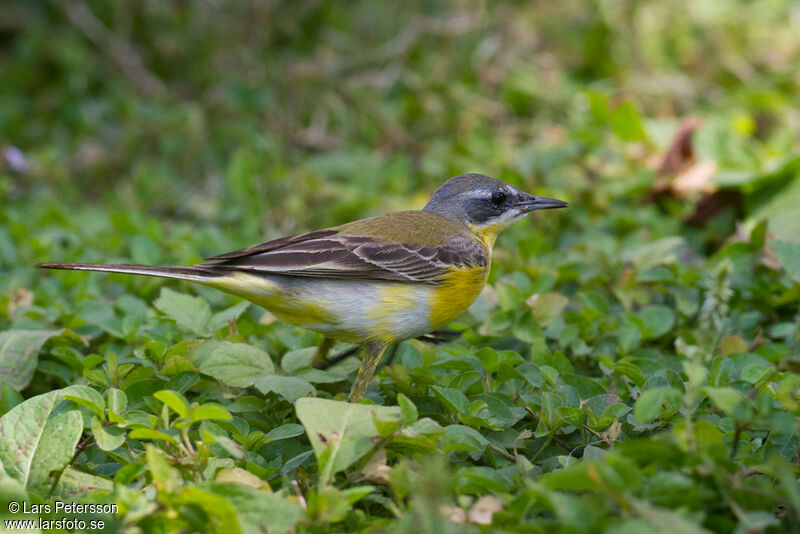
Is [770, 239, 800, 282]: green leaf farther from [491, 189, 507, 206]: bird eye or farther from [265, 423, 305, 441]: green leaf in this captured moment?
[265, 423, 305, 441]: green leaf

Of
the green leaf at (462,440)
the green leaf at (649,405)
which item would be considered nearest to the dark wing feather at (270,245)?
the green leaf at (462,440)

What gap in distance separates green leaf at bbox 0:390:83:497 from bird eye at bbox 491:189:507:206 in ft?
8.89

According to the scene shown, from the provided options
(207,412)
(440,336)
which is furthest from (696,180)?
(207,412)

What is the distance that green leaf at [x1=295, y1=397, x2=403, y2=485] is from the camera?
9.29 feet

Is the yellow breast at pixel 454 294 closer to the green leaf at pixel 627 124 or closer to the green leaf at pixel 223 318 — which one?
the green leaf at pixel 223 318

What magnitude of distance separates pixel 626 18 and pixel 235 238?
500 cm

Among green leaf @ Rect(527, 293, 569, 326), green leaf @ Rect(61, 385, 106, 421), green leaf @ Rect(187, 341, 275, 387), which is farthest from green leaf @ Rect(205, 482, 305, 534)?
green leaf @ Rect(527, 293, 569, 326)

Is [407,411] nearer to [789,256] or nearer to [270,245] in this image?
[270,245]

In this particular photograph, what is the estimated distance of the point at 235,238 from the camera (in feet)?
20.1

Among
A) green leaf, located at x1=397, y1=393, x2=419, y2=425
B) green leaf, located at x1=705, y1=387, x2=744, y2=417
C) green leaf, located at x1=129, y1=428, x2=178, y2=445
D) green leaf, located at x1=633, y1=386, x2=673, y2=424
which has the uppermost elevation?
green leaf, located at x1=705, y1=387, x2=744, y2=417

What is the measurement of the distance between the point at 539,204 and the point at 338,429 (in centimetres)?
244

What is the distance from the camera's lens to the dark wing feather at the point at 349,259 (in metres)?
3.89

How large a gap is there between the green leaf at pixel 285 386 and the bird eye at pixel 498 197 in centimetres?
188

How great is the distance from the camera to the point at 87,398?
316cm
